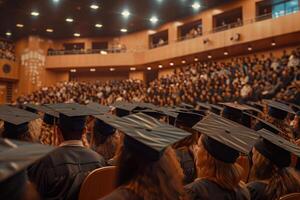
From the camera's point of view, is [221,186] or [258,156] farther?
[258,156]

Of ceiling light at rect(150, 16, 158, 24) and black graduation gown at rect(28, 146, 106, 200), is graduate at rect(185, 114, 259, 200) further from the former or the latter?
ceiling light at rect(150, 16, 158, 24)

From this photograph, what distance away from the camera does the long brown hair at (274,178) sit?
7.83ft

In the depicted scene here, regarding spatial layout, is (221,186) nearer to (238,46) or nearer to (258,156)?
(258,156)

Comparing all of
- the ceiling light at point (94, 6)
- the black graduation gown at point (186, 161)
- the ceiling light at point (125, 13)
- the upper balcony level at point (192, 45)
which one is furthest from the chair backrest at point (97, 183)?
the ceiling light at point (125, 13)

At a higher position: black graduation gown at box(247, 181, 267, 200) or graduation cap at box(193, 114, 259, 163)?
graduation cap at box(193, 114, 259, 163)

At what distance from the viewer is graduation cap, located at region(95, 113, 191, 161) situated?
66.2 inches

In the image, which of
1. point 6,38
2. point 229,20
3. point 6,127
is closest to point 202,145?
point 6,127

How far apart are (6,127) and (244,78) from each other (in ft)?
39.7

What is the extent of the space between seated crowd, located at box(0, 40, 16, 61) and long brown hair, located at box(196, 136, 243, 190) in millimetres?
27144

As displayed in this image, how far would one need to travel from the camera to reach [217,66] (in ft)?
55.2

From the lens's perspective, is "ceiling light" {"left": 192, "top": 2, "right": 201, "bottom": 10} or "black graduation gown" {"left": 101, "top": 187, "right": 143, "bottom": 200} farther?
"ceiling light" {"left": 192, "top": 2, "right": 201, "bottom": 10}

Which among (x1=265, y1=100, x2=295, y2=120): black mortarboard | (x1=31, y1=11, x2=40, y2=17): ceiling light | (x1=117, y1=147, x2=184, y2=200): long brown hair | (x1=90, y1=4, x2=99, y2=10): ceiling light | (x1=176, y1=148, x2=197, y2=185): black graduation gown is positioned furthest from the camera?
(x1=31, y1=11, x2=40, y2=17): ceiling light

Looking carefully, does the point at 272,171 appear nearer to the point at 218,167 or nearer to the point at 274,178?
the point at 274,178

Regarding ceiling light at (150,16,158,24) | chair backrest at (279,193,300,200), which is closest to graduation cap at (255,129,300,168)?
chair backrest at (279,193,300,200)
